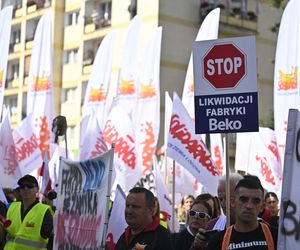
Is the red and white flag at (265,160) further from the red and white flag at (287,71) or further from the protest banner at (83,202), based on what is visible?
the protest banner at (83,202)

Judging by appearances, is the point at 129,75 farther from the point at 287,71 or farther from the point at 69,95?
the point at 69,95

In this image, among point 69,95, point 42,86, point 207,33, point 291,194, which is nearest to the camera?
point 291,194

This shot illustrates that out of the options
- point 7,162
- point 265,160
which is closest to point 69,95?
point 265,160

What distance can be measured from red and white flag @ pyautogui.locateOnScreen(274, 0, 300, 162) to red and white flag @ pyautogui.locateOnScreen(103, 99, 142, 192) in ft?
10.0

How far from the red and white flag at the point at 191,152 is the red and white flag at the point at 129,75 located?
416 centimetres

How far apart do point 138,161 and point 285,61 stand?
147 inches

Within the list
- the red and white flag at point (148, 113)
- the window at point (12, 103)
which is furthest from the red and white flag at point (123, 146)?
the window at point (12, 103)

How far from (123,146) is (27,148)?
1881mm

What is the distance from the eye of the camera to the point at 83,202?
722 centimetres

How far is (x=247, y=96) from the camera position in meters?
6.72

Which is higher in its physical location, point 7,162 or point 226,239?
point 7,162

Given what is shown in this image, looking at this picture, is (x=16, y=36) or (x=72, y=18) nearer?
(x=72, y=18)

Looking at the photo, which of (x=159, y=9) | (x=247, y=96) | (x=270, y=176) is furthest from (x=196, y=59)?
(x=159, y=9)

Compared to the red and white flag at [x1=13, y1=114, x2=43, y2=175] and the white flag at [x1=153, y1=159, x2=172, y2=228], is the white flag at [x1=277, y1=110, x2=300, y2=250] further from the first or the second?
the red and white flag at [x1=13, y1=114, x2=43, y2=175]
